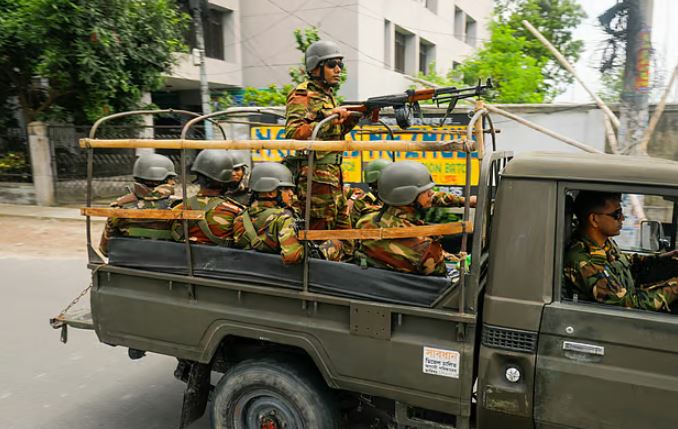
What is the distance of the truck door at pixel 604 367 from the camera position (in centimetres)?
206

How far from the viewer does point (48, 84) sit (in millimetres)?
11648

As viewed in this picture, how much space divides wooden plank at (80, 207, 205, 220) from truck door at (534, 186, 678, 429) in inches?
71.5

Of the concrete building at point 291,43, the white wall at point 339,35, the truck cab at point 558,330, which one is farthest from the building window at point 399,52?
the truck cab at point 558,330

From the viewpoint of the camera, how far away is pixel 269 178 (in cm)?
290

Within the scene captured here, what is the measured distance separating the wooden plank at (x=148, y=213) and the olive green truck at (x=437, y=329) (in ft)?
0.50

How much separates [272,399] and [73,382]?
6.92ft

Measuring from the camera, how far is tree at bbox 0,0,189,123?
9953mm

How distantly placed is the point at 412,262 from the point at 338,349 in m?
0.55

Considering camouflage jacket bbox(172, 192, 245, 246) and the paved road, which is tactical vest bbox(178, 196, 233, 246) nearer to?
camouflage jacket bbox(172, 192, 245, 246)

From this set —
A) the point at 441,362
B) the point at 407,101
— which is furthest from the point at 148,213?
the point at 441,362

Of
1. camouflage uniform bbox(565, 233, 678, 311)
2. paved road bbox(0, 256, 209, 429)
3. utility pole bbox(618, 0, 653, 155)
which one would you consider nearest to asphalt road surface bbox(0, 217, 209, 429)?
paved road bbox(0, 256, 209, 429)

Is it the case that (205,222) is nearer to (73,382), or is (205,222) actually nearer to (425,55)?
(73,382)

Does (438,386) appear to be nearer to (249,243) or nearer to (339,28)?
(249,243)

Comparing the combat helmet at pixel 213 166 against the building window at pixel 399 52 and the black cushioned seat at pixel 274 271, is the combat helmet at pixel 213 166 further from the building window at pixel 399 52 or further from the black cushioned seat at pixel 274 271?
the building window at pixel 399 52
